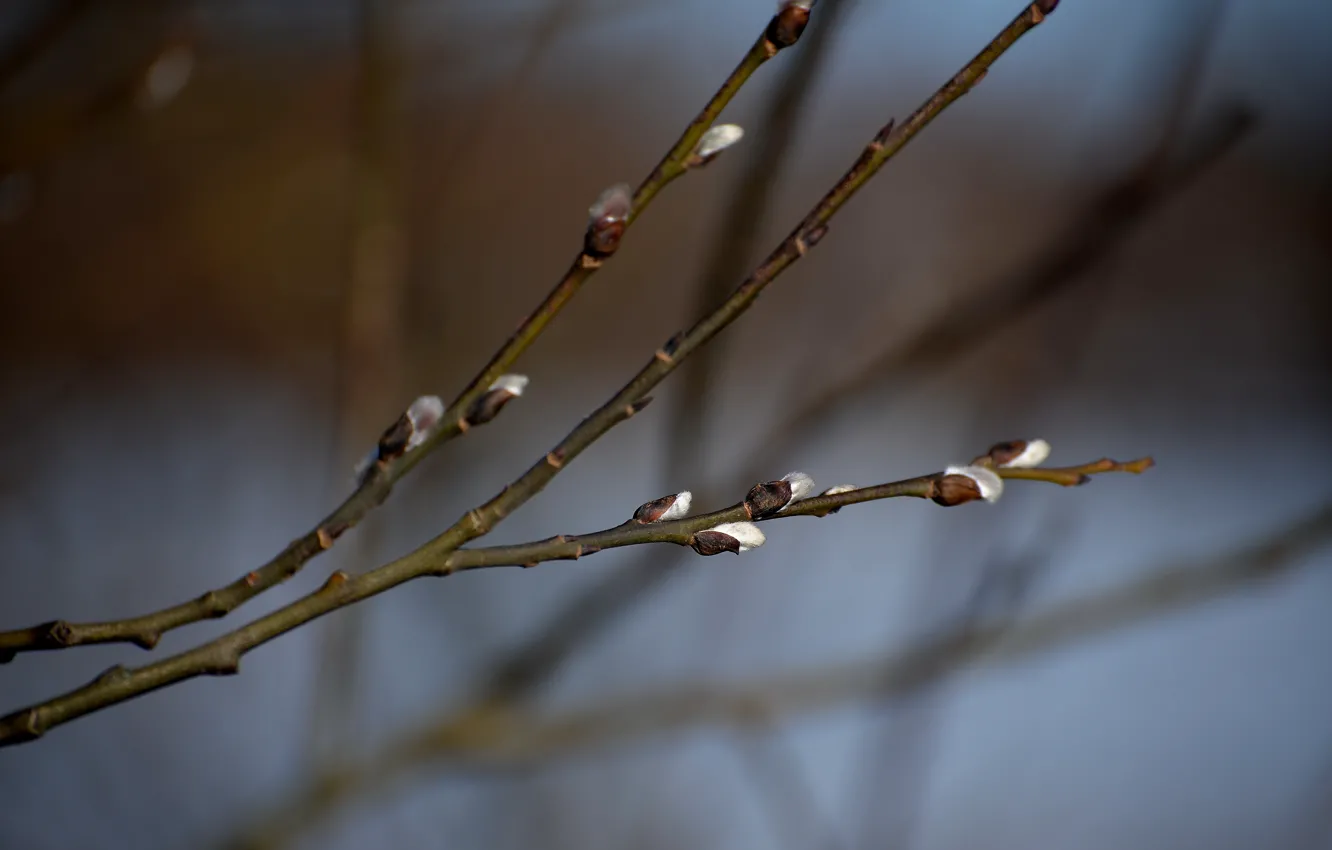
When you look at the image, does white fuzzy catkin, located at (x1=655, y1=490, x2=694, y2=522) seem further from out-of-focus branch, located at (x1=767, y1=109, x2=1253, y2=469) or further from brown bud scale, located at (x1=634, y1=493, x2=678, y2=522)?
out-of-focus branch, located at (x1=767, y1=109, x2=1253, y2=469)

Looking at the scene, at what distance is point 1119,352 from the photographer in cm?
81

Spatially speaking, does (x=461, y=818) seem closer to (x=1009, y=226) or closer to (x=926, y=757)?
(x=926, y=757)

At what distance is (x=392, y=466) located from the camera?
271 mm

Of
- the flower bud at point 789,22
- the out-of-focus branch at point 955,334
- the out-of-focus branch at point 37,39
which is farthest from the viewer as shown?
the out-of-focus branch at point 955,334

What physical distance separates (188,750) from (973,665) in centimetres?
72

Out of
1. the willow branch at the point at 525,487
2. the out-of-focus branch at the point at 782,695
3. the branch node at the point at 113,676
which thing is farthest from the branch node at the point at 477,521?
the out-of-focus branch at the point at 782,695

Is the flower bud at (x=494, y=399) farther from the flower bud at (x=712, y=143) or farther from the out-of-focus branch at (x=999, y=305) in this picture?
the out-of-focus branch at (x=999, y=305)

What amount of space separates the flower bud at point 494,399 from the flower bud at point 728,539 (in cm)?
6

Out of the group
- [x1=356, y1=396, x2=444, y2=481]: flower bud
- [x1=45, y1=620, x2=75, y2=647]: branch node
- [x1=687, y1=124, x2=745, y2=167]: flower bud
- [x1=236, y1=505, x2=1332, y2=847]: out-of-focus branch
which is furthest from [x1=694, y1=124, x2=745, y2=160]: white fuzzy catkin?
[x1=236, y1=505, x2=1332, y2=847]: out-of-focus branch

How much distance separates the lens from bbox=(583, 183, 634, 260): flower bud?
0.25 m

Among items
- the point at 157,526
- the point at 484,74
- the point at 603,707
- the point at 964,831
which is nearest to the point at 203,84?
the point at 484,74

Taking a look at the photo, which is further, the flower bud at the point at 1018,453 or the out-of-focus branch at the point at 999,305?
the out-of-focus branch at the point at 999,305

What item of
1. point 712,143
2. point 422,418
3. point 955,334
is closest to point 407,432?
point 422,418

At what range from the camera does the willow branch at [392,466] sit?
0.79 ft
